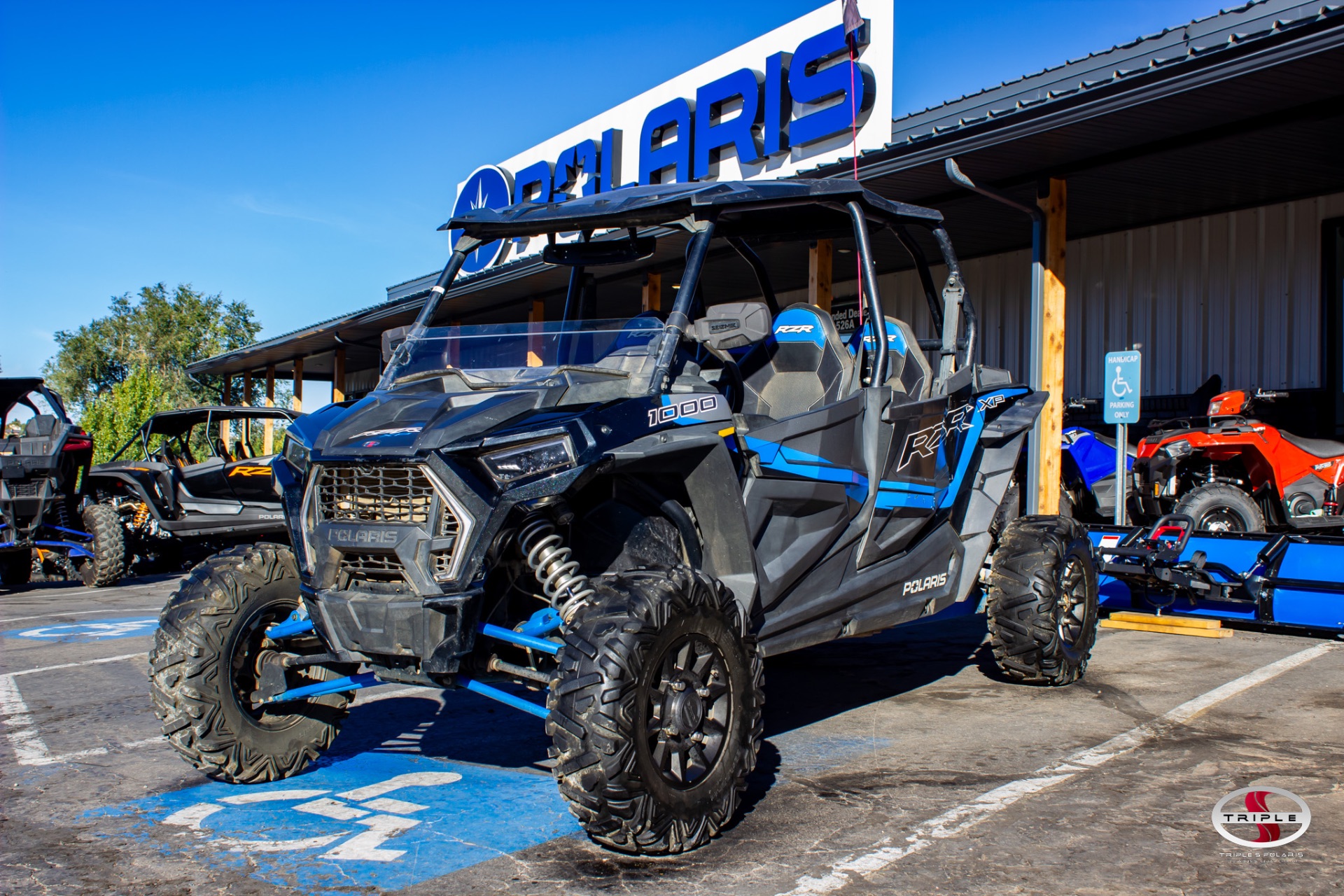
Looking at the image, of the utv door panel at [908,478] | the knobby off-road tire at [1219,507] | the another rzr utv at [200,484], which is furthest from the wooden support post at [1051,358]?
the another rzr utv at [200,484]

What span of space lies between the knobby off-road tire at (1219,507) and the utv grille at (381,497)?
8.12 meters

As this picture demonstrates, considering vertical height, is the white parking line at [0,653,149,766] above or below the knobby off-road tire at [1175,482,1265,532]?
below

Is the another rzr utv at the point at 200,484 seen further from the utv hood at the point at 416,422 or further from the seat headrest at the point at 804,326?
the utv hood at the point at 416,422

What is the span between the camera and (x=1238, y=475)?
1120 centimetres

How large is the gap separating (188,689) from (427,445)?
1509 mm

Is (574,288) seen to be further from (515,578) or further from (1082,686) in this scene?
(1082,686)

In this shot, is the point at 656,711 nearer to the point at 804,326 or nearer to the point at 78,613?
the point at 804,326

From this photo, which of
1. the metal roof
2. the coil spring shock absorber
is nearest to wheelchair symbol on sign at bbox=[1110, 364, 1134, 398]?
the metal roof

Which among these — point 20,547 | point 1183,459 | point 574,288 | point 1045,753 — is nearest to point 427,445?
point 574,288

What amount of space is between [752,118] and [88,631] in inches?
519

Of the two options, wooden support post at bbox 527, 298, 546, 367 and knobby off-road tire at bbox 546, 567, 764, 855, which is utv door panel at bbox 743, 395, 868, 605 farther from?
wooden support post at bbox 527, 298, 546, 367

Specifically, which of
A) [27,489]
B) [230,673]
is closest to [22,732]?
[230,673]

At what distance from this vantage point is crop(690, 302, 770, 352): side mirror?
407 centimetres

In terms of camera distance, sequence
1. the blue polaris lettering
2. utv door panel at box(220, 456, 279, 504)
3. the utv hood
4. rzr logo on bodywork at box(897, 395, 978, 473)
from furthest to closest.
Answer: the blue polaris lettering → utv door panel at box(220, 456, 279, 504) → rzr logo on bodywork at box(897, 395, 978, 473) → the utv hood
